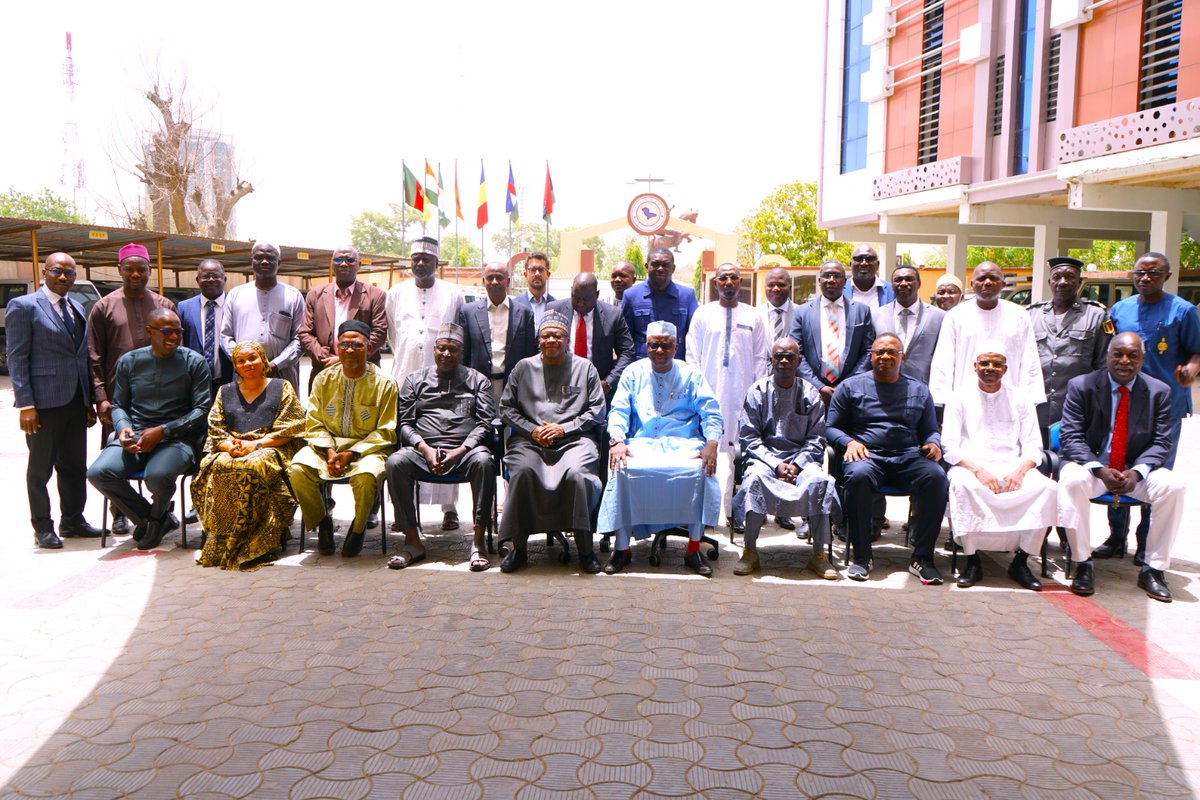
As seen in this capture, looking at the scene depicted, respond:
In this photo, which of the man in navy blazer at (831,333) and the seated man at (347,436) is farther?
the man in navy blazer at (831,333)

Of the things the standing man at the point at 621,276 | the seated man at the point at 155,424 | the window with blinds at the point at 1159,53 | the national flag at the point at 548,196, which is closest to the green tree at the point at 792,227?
the national flag at the point at 548,196

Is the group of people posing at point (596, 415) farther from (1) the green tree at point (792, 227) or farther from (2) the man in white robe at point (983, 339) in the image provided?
(1) the green tree at point (792, 227)

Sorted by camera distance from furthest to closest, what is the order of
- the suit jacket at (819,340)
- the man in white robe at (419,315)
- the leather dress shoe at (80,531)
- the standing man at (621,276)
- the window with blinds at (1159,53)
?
1. the window with blinds at (1159,53)
2. the standing man at (621,276)
3. the man in white robe at (419,315)
4. the suit jacket at (819,340)
5. the leather dress shoe at (80,531)

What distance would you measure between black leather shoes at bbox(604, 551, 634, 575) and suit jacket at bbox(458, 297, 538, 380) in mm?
1798


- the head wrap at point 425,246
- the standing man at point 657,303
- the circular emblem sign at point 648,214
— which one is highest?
the circular emblem sign at point 648,214

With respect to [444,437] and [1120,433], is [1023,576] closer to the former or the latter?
[1120,433]

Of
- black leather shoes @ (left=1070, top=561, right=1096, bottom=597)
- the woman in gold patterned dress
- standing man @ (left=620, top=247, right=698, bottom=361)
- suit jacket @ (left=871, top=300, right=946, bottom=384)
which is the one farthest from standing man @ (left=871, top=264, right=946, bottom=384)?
the woman in gold patterned dress

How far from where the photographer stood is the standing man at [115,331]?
6.38 m

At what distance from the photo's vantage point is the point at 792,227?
39.2 meters

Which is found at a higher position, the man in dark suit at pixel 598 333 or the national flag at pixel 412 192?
the national flag at pixel 412 192

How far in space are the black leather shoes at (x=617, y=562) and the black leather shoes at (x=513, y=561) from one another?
1.72ft

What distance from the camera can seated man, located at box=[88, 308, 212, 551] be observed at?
5.97 metres

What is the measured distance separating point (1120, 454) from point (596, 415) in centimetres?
326

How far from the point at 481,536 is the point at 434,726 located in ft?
7.47
